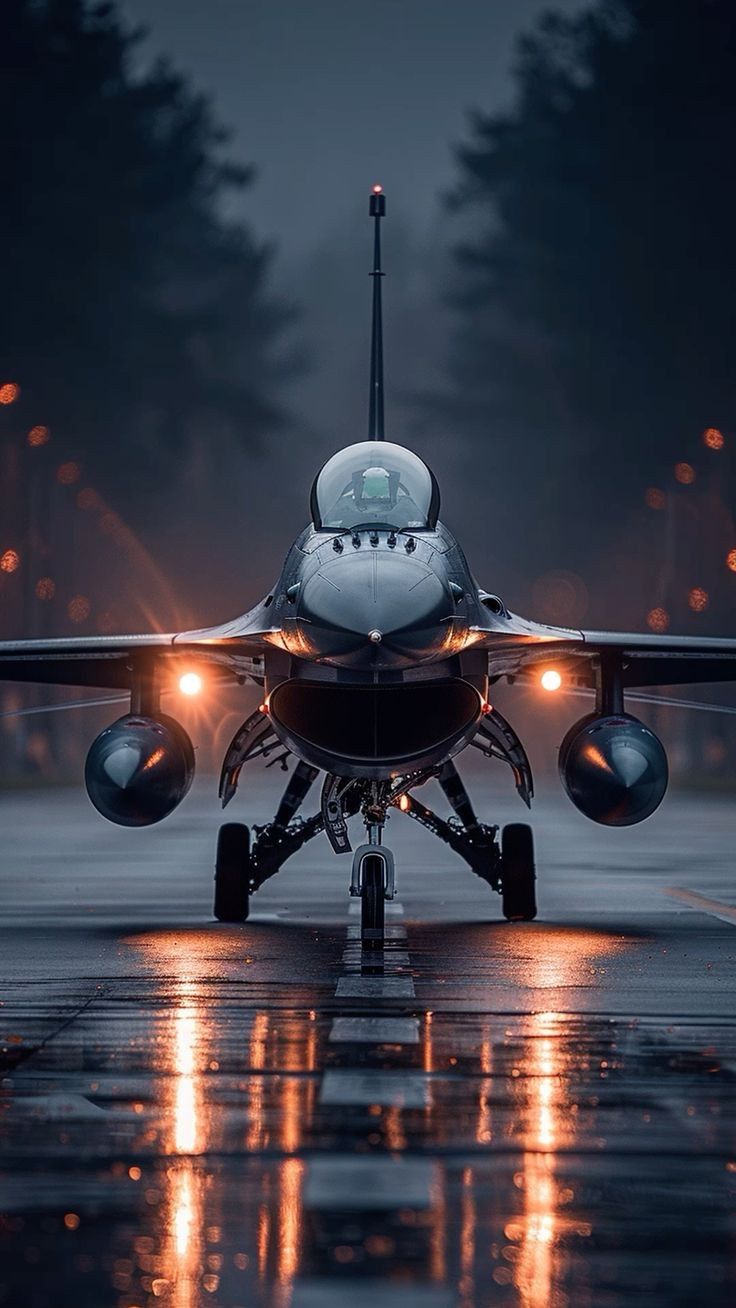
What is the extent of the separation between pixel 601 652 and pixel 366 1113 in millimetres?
9564

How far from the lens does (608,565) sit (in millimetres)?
101625

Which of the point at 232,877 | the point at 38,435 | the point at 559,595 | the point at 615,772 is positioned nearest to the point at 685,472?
the point at 38,435

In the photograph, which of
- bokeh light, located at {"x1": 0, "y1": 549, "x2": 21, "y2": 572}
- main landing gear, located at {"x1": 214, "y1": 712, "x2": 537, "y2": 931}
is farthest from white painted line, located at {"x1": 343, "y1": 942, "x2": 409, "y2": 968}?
bokeh light, located at {"x1": 0, "y1": 549, "x2": 21, "y2": 572}

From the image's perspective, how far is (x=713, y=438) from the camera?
75562 mm

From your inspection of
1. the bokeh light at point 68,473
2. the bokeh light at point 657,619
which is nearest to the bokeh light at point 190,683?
the bokeh light at point 68,473

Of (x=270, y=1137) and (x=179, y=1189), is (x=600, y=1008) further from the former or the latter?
(x=179, y=1189)

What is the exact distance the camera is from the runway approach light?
1869 centimetres

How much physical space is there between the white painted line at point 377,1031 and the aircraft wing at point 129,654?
14.8ft

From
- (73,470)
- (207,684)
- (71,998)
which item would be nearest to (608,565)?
(73,470)

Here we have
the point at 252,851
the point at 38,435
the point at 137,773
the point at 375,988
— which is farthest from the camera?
the point at 38,435

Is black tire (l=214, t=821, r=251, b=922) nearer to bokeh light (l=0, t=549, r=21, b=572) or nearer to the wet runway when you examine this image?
the wet runway

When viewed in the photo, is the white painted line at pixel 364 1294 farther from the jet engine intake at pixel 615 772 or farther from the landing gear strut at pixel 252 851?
Result: the landing gear strut at pixel 252 851

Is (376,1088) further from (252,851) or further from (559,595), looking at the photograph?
(559,595)

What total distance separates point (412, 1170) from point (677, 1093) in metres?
1.88
